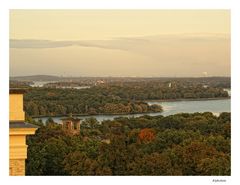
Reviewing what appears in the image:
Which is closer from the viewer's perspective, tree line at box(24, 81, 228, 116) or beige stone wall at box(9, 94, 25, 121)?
beige stone wall at box(9, 94, 25, 121)

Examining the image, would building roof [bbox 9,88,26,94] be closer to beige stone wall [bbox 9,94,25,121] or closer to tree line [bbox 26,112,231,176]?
beige stone wall [bbox 9,94,25,121]

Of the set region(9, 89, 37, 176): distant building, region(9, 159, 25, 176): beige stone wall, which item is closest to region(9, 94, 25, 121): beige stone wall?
region(9, 89, 37, 176): distant building

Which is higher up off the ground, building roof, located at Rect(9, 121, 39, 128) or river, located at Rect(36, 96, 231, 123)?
river, located at Rect(36, 96, 231, 123)

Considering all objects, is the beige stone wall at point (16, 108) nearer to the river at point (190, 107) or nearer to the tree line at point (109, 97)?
the tree line at point (109, 97)

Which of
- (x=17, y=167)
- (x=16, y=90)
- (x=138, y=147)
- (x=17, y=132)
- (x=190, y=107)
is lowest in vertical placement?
(x=17, y=167)

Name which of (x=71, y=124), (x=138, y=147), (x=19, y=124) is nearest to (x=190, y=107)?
(x=138, y=147)

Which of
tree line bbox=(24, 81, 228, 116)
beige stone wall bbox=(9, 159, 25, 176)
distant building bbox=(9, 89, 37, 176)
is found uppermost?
tree line bbox=(24, 81, 228, 116)

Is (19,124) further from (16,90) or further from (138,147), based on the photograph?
(138,147)
